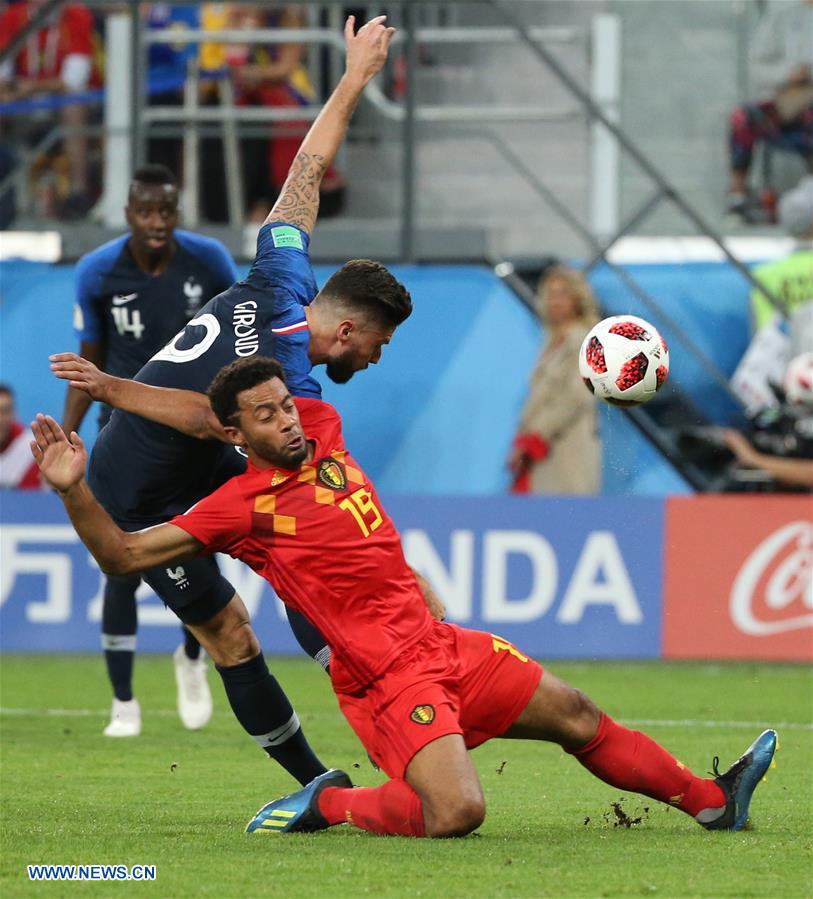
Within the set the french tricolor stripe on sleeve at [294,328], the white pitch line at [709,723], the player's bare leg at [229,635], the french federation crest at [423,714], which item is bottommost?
the white pitch line at [709,723]

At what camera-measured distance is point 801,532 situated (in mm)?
11727

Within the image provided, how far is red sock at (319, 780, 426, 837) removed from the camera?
536 cm

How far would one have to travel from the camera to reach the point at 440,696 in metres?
5.42

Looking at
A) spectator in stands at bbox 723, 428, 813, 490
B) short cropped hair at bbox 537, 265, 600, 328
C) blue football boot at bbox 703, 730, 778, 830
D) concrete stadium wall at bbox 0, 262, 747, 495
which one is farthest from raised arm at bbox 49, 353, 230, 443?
concrete stadium wall at bbox 0, 262, 747, 495

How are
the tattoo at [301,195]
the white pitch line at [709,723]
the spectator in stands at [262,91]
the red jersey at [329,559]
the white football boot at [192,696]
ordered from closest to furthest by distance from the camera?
the red jersey at [329,559], the tattoo at [301,195], the white football boot at [192,696], the white pitch line at [709,723], the spectator in stands at [262,91]

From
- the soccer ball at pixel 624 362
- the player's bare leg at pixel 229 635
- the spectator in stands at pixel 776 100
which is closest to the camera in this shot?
the player's bare leg at pixel 229 635

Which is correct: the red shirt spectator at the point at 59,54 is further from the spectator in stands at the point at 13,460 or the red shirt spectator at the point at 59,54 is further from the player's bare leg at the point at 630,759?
the player's bare leg at the point at 630,759

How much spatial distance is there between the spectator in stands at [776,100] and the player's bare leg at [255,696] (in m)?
10.3

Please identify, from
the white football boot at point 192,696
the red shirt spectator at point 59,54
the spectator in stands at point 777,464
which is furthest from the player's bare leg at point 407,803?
the red shirt spectator at point 59,54

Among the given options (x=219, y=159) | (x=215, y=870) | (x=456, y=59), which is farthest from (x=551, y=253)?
(x=215, y=870)

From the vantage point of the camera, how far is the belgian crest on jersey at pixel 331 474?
5578mm

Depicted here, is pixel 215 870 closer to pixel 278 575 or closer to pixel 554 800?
pixel 278 575

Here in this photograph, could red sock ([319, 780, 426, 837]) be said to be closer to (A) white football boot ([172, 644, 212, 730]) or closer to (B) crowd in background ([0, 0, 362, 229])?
(A) white football boot ([172, 644, 212, 730])

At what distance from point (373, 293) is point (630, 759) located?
1.61 m
